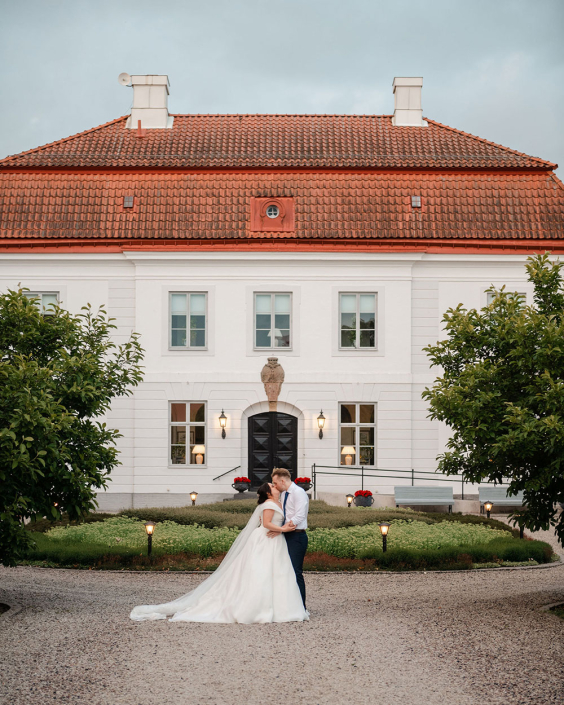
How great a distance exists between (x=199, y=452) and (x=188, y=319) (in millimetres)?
3712

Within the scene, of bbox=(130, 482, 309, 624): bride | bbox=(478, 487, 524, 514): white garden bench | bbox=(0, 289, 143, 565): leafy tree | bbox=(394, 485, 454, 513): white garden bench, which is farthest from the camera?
bbox=(478, 487, 524, 514): white garden bench

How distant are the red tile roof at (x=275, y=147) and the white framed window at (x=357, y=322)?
3800 mm

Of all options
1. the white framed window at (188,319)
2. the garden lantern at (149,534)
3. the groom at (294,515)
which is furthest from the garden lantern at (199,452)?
the groom at (294,515)

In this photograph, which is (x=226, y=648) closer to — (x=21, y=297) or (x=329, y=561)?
(x=21, y=297)

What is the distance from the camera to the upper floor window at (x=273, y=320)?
77.2 ft

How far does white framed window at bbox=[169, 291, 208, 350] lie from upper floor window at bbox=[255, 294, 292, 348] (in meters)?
1.49

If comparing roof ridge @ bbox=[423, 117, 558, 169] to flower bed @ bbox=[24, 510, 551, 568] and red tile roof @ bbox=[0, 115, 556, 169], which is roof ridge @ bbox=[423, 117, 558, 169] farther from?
flower bed @ bbox=[24, 510, 551, 568]

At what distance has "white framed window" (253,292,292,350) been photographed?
23.5m

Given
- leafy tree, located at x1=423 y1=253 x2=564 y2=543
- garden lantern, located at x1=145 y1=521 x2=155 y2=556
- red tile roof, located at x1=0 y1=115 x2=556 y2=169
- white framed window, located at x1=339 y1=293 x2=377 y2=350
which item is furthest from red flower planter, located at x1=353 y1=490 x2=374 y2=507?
leafy tree, located at x1=423 y1=253 x2=564 y2=543

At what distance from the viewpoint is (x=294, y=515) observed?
31.3ft

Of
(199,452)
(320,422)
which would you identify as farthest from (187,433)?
(320,422)

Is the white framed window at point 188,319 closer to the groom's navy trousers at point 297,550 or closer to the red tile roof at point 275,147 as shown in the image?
the red tile roof at point 275,147

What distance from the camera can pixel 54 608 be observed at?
9859 mm

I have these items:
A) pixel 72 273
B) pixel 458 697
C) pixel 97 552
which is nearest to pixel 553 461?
pixel 458 697
